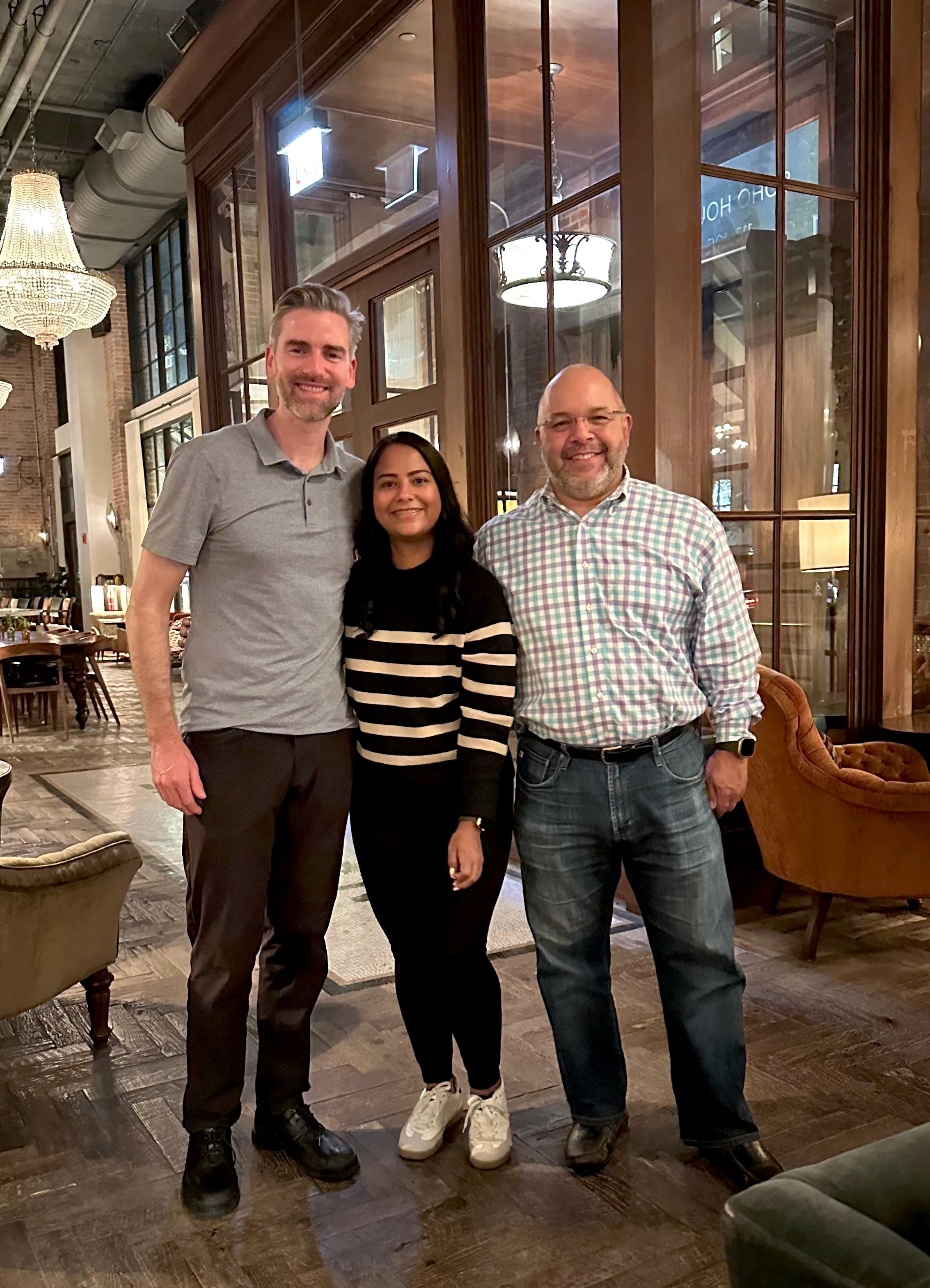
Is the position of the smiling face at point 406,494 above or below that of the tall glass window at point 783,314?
below

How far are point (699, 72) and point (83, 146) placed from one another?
10.4 metres

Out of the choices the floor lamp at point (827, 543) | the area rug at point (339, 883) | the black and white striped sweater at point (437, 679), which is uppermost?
the floor lamp at point (827, 543)

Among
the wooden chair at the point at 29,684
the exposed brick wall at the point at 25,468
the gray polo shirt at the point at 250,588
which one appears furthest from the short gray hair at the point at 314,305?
the exposed brick wall at the point at 25,468

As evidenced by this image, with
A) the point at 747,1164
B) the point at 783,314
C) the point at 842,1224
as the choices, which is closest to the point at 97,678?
the point at 783,314

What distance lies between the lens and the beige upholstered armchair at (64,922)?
99.7 inches

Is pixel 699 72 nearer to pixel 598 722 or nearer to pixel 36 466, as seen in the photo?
pixel 598 722

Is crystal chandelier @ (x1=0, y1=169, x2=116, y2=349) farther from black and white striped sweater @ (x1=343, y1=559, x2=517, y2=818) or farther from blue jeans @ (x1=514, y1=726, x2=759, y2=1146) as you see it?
blue jeans @ (x1=514, y1=726, x2=759, y2=1146)

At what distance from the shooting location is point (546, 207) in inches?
173

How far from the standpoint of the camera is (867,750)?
164 inches

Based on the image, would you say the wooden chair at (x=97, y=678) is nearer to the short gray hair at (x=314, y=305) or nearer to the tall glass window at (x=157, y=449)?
the tall glass window at (x=157, y=449)

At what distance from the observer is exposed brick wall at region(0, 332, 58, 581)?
67.1ft

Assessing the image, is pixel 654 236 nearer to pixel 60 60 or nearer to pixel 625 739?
pixel 625 739

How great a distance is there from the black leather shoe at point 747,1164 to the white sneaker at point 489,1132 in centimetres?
44

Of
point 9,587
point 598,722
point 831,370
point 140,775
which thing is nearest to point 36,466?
point 9,587
